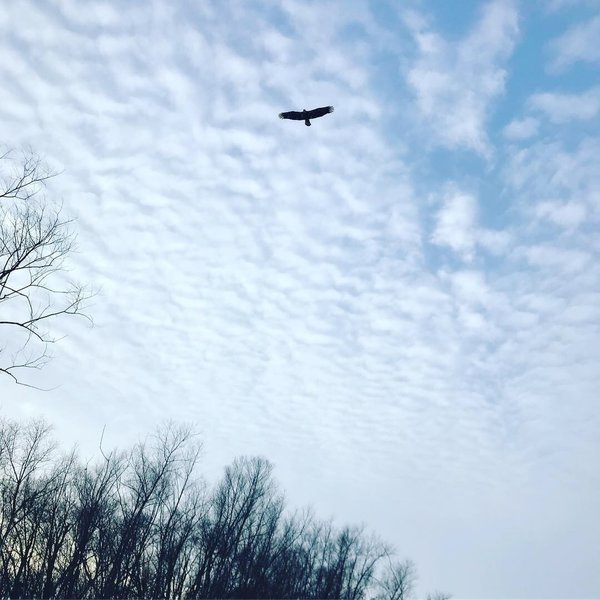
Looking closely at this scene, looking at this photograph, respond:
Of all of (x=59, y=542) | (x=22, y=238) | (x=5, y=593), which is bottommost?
(x=5, y=593)

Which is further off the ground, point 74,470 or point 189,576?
point 74,470

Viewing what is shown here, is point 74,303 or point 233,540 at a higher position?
point 74,303

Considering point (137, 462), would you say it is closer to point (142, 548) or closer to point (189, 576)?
point (142, 548)

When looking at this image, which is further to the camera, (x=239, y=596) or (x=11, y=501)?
(x=239, y=596)

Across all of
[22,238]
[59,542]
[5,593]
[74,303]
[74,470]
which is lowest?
[5,593]

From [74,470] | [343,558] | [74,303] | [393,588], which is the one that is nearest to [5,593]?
[74,470]

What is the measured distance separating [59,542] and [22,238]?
2276 cm

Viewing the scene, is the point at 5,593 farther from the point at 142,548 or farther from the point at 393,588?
the point at 393,588

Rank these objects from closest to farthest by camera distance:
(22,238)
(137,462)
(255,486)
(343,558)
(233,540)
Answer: (22,238) → (137,462) → (233,540) → (255,486) → (343,558)

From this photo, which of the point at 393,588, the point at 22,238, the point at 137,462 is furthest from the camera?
the point at 393,588

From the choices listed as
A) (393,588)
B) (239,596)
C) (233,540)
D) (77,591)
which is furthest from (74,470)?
(393,588)

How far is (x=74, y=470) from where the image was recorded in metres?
26.5

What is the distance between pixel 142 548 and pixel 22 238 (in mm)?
20267

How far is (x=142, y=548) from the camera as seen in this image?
23.4 meters
